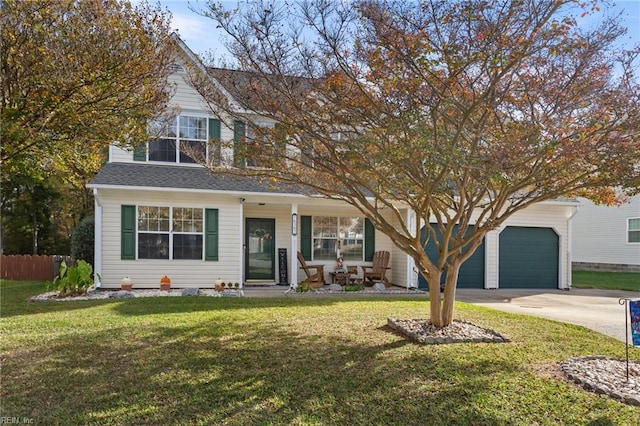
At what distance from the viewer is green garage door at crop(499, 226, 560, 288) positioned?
15.0 metres

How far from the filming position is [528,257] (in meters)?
15.2

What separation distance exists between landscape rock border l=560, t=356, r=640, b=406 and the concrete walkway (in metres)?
1.86

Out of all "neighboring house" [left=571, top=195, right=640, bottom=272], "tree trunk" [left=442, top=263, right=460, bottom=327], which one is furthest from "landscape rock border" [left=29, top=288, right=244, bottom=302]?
"neighboring house" [left=571, top=195, right=640, bottom=272]

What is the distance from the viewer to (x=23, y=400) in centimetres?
420

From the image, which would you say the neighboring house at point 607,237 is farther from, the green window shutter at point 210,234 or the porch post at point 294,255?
the green window shutter at point 210,234

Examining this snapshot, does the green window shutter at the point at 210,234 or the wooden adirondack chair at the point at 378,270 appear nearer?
the green window shutter at the point at 210,234

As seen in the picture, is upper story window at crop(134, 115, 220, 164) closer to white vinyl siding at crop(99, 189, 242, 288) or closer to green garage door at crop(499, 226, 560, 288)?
white vinyl siding at crop(99, 189, 242, 288)

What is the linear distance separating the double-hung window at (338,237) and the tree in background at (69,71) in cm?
933

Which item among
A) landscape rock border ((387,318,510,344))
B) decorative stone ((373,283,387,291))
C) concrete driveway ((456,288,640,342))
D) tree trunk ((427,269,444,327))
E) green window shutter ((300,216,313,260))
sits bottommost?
concrete driveway ((456,288,640,342))

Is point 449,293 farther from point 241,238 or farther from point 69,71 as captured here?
point 241,238

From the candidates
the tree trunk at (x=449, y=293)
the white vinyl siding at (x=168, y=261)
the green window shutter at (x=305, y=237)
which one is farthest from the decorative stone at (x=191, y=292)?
the tree trunk at (x=449, y=293)

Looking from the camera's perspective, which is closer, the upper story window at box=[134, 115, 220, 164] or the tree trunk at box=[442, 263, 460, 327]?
the tree trunk at box=[442, 263, 460, 327]

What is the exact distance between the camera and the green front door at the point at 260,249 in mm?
14000

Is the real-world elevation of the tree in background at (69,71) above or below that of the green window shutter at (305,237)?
above
